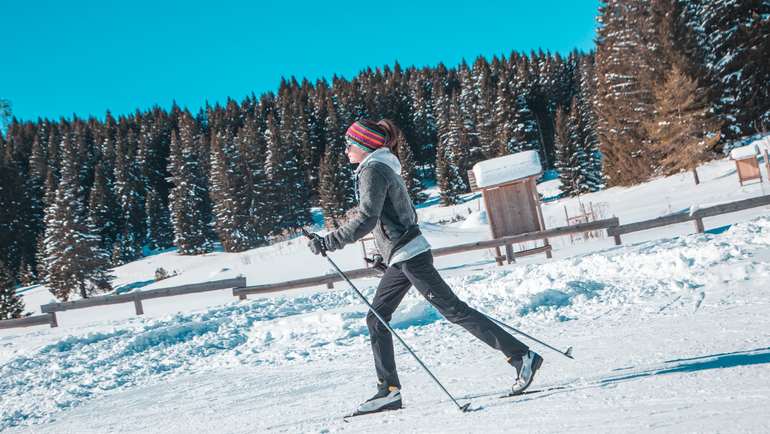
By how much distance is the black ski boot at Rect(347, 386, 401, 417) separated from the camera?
3.51m

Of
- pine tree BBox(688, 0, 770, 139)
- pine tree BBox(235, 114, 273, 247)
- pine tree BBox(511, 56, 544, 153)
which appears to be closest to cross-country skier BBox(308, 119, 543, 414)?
pine tree BBox(688, 0, 770, 139)

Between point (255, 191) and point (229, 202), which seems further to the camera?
point (255, 191)

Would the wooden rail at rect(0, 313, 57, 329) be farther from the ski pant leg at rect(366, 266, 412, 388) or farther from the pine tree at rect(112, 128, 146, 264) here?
the pine tree at rect(112, 128, 146, 264)

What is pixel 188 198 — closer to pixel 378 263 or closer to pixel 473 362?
pixel 473 362

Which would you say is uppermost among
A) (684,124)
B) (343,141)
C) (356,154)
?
(343,141)

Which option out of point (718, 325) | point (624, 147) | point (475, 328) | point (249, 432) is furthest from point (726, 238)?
point (624, 147)

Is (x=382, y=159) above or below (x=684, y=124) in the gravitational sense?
below

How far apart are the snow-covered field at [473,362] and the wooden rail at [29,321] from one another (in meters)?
1.84

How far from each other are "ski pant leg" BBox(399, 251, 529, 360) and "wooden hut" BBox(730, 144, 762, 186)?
23497 millimetres

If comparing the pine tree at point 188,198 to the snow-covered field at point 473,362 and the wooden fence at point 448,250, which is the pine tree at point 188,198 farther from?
the snow-covered field at point 473,362

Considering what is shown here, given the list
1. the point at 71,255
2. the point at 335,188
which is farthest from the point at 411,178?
the point at 71,255

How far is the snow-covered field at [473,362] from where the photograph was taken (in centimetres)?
293

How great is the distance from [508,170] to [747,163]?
48.5ft

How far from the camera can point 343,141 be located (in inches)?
2896
